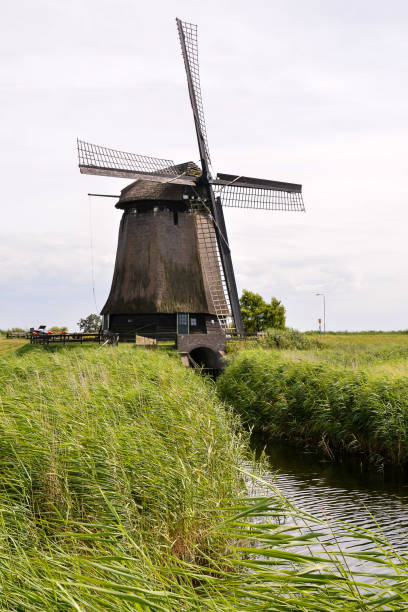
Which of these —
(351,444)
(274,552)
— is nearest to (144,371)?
(351,444)

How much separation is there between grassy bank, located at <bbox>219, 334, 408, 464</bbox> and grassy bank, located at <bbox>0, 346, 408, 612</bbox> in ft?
11.3

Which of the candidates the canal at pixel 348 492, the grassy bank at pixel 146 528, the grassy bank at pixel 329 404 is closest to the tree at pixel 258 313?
the grassy bank at pixel 329 404

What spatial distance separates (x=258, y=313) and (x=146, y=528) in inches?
1306

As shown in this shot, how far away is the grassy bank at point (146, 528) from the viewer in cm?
295

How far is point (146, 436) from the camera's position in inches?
253

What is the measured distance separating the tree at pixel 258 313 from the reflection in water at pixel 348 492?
1070 inches

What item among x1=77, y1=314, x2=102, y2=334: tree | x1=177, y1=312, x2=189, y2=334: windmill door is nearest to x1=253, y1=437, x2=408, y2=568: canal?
x1=177, y1=312, x2=189, y2=334: windmill door

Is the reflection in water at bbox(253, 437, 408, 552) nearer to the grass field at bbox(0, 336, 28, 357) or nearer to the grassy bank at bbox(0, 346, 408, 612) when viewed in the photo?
the grassy bank at bbox(0, 346, 408, 612)

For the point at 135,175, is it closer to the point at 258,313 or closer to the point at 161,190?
the point at 161,190

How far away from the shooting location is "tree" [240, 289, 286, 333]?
3809 cm

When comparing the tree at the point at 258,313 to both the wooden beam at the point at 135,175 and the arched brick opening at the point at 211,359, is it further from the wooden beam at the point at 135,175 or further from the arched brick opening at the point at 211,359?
the wooden beam at the point at 135,175

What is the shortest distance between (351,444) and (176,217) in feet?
52.3

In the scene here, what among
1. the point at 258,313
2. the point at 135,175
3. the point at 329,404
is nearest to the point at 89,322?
the point at 258,313

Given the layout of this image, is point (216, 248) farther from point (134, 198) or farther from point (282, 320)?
point (282, 320)
